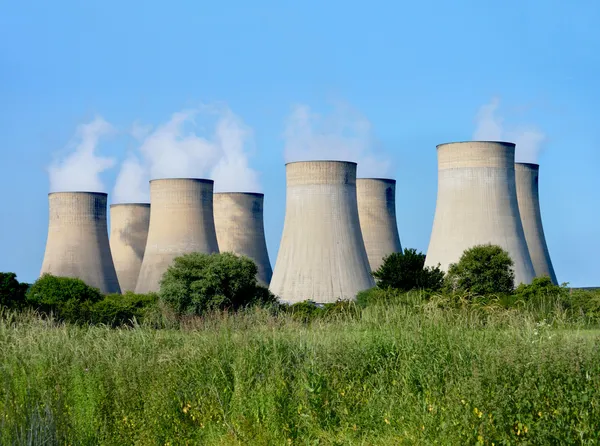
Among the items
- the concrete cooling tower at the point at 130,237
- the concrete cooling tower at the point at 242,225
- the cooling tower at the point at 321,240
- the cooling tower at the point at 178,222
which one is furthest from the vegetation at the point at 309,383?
the concrete cooling tower at the point at 130,237

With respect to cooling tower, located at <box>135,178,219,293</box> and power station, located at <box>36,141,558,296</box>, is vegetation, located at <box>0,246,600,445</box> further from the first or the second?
cooling tower, located at <box>135,178,219,293</box>

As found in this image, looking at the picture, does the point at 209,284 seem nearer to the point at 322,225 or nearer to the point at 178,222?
the point at 322,225

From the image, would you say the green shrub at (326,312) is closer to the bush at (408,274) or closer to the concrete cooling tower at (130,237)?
the bush at (408,274)

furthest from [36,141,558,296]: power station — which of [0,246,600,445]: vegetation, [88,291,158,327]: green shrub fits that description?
[0,246,600,445]: vegetation

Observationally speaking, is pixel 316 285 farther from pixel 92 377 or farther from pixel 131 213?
pixel 92 377

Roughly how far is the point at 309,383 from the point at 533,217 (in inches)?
992

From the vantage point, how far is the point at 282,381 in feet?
20.9

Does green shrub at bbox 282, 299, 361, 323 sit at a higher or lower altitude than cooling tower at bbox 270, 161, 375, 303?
lower

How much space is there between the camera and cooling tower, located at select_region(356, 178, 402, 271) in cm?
3412

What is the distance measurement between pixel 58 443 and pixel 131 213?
32.8 meters

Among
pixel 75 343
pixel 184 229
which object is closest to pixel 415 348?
pixel 75 343

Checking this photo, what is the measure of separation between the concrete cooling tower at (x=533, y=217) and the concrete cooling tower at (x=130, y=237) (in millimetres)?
16274

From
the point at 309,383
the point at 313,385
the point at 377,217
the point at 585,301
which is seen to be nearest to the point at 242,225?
the point at 377,217

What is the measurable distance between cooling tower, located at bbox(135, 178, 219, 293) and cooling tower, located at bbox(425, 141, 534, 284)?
790 centimetres
